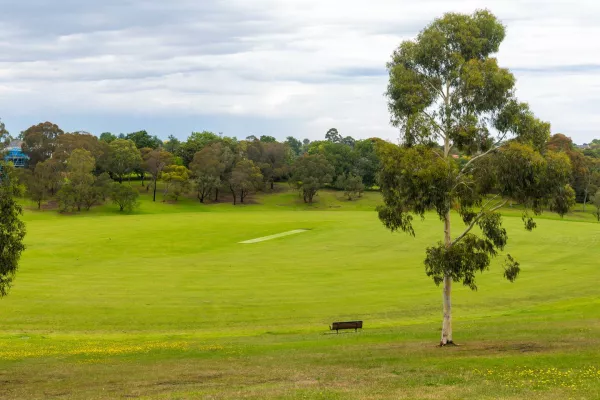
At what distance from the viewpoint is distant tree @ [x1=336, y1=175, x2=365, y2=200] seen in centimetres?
16900

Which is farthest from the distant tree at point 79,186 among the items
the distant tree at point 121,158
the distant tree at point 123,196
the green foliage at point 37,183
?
the distant tree at point 121,158

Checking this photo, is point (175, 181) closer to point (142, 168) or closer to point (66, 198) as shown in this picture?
point (142, 168)

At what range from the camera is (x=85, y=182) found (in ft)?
457

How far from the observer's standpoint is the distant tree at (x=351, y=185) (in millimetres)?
169000

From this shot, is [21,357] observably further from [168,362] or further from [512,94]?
[512,94]

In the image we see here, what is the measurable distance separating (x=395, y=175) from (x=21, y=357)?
769 inches

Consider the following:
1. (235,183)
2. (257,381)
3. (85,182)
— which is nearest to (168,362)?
(257,381)

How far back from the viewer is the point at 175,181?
157 m

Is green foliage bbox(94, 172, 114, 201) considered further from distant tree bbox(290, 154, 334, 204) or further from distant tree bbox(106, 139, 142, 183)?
distant tree bbox(290, 154, 334, 204)

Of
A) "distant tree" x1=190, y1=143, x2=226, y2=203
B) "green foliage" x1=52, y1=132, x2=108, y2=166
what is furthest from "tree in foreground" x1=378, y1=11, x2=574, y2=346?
"green foliage" x1=52, y1=132, x2=108, y2=166

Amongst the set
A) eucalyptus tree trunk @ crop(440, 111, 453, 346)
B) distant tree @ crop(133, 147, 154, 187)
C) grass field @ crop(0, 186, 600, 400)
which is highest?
distant tree @ crop(133, 147, 154, 187)

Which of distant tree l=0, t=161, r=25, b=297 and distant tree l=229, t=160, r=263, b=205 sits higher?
distant tree l=229, t=160, r=263, b=205

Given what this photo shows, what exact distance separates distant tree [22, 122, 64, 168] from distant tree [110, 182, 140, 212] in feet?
154

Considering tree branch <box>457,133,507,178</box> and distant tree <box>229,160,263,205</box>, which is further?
distant tree <box>229,160,263,205</box>
